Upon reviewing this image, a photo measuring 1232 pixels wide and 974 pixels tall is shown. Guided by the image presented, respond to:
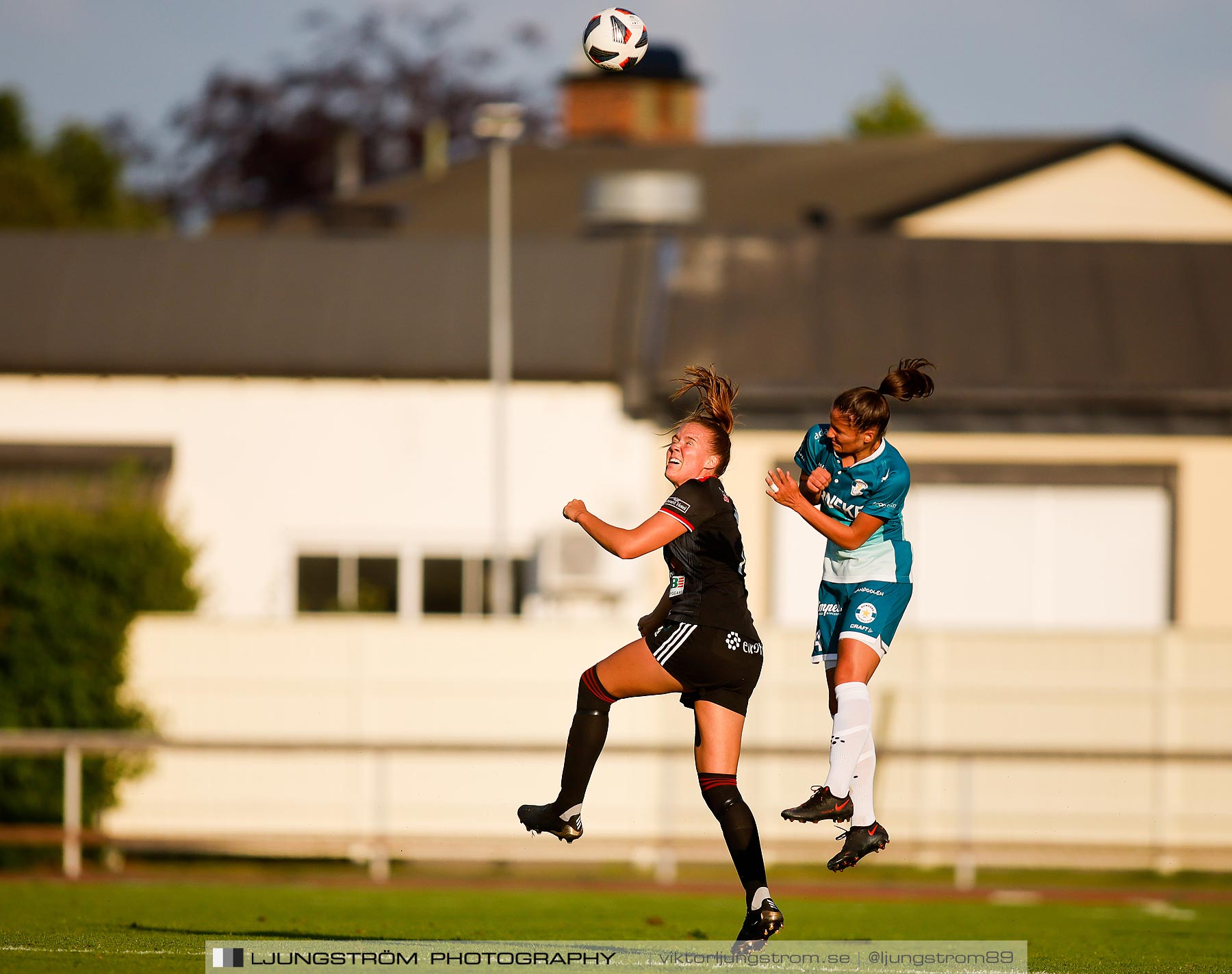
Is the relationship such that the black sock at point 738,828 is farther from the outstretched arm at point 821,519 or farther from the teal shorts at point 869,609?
the outstretched arm at point 821,519

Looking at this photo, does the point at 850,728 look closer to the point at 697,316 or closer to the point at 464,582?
the point at 464,582

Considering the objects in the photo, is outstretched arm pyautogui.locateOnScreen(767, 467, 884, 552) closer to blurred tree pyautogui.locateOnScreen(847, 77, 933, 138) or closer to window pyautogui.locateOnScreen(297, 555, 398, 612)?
window pyautogui.locateOnScreen(297, 555, 398, 612)

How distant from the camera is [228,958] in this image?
24.5ft

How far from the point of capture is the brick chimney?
158 ft

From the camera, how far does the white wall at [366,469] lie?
19.8 meters

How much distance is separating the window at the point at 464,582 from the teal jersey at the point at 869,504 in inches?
457

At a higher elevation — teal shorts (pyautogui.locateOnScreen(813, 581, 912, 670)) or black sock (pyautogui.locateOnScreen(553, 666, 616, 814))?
teal shorts (pyautogui.locateOnScreen(813, 581, 912, 670))

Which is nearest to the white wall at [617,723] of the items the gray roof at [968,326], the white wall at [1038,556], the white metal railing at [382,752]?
the white metal railing at [382,752]

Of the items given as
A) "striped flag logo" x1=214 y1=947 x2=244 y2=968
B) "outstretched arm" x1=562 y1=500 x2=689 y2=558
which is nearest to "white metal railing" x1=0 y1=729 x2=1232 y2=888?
"outstretched arm" x1=562 y1=500 x2=689 y2=558

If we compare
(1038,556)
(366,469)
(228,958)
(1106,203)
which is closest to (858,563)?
(228,958)

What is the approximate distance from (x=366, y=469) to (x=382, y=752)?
549 centimetres

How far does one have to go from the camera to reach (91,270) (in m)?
21.7

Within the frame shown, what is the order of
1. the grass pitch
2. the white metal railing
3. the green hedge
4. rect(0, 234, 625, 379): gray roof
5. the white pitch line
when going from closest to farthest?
the white pitch line, the grass pitch, the white metal railing, the green hedge, rect(0, 234, 625, 379): gray roof

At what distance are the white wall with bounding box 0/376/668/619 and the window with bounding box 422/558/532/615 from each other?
123 mm
